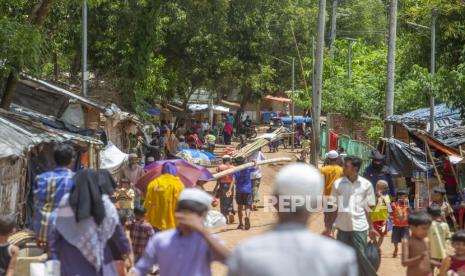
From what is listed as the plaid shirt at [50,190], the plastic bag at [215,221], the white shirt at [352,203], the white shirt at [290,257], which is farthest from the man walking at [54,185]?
the white shirt at [352,203]

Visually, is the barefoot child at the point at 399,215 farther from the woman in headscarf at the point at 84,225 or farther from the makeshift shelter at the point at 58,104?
the makeshift shelter at the point at 58,104

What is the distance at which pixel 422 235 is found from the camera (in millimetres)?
8773

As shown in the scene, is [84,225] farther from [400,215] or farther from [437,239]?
[400,215]

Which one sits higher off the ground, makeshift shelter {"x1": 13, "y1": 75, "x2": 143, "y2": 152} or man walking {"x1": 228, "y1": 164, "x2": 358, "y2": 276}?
makeshift shelter {"x1": 13, "y1": 75, "x2": 143, "y2": 152}

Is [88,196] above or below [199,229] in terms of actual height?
above

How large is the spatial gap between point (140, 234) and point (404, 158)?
1082cm

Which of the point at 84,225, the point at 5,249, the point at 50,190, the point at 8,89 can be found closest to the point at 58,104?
the point at 8,89

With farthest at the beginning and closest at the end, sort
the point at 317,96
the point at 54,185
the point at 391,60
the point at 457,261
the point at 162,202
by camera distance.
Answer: the point at 317,96, the point at 391,60, the point at 162,202, the point at 457,261, the point at 54,185

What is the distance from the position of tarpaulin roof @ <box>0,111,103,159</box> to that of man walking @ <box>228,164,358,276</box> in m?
10.2

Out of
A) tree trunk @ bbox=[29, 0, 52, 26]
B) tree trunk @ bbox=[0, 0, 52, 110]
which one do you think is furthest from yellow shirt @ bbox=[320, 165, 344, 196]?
tree trunk @ bbox=[29, 0, 52, 26]

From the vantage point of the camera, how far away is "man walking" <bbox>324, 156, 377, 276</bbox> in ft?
36.3

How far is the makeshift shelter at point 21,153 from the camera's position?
14523 mm

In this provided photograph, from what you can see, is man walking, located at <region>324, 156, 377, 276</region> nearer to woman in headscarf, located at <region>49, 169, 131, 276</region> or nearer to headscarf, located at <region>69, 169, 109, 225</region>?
woman in headscarf, located at <region>49, 169, 131, 276</region>

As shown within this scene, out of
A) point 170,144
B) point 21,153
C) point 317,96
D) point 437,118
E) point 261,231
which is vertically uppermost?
point 317,96
